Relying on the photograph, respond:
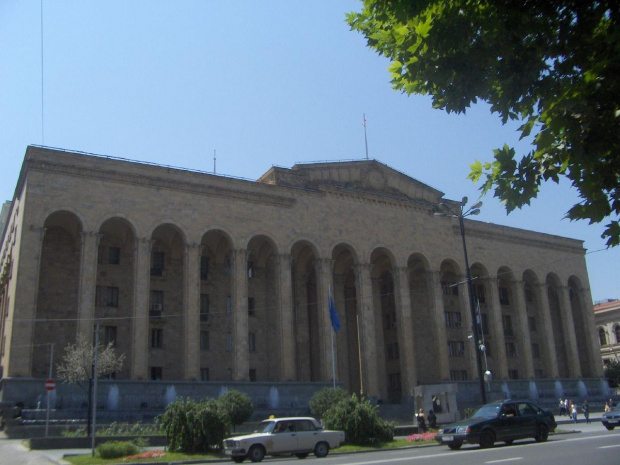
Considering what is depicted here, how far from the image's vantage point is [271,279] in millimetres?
44562

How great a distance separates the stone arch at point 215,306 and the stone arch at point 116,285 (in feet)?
16.0

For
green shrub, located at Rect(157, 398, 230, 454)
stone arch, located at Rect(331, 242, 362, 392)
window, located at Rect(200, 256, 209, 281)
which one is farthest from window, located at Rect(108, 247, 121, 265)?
green shrub, located at Rect(157, 398, 230, 454)

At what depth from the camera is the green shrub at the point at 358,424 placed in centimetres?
2336

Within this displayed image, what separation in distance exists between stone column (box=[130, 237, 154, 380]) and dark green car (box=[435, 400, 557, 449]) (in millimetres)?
19466

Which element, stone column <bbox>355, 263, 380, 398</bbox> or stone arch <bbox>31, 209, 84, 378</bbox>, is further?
stone column <bbox>355, 263, 380, 398</bbox>

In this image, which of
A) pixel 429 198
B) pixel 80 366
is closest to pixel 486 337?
pixel 429 198

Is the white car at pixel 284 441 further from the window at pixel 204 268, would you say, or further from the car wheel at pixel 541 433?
the window at pixel 204 268

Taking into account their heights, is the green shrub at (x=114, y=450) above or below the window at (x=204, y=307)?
below

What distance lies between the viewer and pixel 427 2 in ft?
24.4

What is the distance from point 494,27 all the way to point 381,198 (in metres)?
38.7

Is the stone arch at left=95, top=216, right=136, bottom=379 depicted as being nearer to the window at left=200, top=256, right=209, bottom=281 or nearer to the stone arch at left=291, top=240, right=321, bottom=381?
the window at left=200, top=256, right=209, bottom=281

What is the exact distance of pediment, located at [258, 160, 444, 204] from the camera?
43500mm

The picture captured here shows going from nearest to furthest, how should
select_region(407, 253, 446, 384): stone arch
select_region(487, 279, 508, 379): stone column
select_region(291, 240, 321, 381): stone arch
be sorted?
1. select_region(291, 240, 321, 381): stone arch
2. select_region(407, 253, 446, 384): stone arch
3. select_region(487, 279, 508, 379): stone column

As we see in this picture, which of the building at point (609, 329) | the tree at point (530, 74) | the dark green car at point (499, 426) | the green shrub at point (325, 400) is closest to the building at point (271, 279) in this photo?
the green shrub at point (325, 400)
